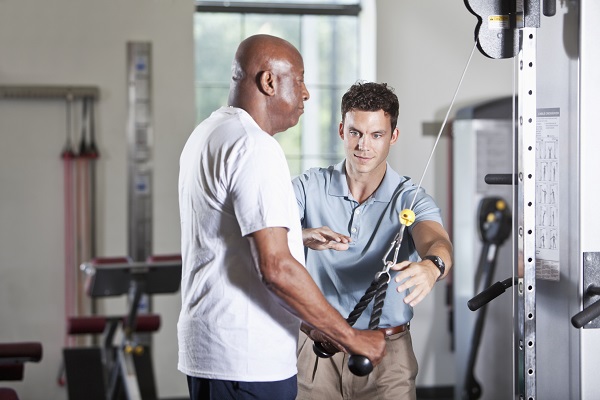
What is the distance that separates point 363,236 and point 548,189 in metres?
0.55

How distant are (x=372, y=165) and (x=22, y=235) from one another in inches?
142

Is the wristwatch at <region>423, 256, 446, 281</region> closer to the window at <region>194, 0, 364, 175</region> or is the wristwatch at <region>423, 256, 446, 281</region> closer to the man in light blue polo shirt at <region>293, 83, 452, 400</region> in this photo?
the man in light blue polo shirt at <region>293, 83, 452, 400</region>

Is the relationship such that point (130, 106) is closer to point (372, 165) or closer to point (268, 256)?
point (372, 165)

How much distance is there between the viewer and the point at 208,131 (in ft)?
6.75

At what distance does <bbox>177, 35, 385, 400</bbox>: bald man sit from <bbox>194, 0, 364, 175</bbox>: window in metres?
3.65

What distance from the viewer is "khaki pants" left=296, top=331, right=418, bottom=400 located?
→ 7.73 feet

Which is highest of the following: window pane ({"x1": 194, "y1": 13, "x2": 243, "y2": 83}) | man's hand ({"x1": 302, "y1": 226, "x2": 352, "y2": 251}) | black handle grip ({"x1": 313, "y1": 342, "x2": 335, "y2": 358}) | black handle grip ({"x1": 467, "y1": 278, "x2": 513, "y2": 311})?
window pane ({"x1": 194, "y1": 13, "x2": 243, "y2": 83})

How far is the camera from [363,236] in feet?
7.77

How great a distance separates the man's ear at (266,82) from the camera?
83.0 inches

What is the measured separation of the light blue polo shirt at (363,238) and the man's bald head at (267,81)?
358 mm

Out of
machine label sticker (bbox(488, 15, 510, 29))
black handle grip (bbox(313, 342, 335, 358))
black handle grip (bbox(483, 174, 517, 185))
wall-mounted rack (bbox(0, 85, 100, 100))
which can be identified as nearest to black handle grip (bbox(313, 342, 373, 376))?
black handle grip (bbox(313, 342, 335, 358))

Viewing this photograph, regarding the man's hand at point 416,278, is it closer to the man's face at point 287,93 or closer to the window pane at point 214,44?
the man's face at point 287,93

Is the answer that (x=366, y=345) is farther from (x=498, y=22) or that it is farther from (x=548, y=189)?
(x=498, y=22)

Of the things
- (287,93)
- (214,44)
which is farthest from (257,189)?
(214,44)
